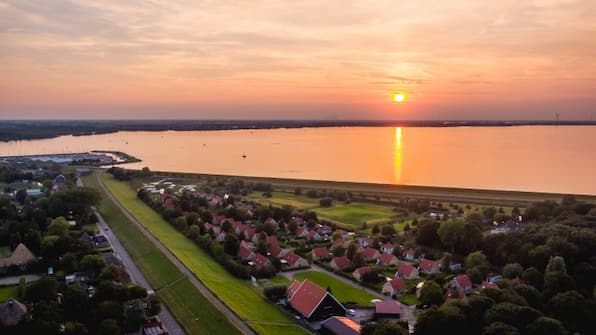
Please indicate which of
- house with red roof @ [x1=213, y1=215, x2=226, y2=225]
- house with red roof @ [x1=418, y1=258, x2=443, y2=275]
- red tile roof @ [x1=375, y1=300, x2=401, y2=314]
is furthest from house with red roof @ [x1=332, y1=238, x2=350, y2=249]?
house with red roof @ [x1=213, y1=215, x2=226, y2=225]

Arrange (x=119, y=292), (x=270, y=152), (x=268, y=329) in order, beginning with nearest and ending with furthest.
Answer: (x=268, y=329) → (x=119, y=292) → (x=270, y=152)

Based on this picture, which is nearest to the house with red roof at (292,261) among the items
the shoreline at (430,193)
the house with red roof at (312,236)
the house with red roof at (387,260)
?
the house with red roof at (387,260)

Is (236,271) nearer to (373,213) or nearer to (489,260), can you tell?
(489,260)

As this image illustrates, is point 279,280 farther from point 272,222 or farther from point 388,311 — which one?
point 272,222

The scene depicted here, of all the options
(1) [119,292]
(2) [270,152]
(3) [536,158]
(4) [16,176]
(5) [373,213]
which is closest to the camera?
(1) [119,292]

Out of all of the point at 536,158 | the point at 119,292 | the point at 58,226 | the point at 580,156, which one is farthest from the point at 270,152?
the point at 119,292

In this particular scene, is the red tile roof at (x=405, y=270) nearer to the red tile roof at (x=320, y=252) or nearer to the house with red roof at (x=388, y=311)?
the red tile roof at (x=320, y=252)
